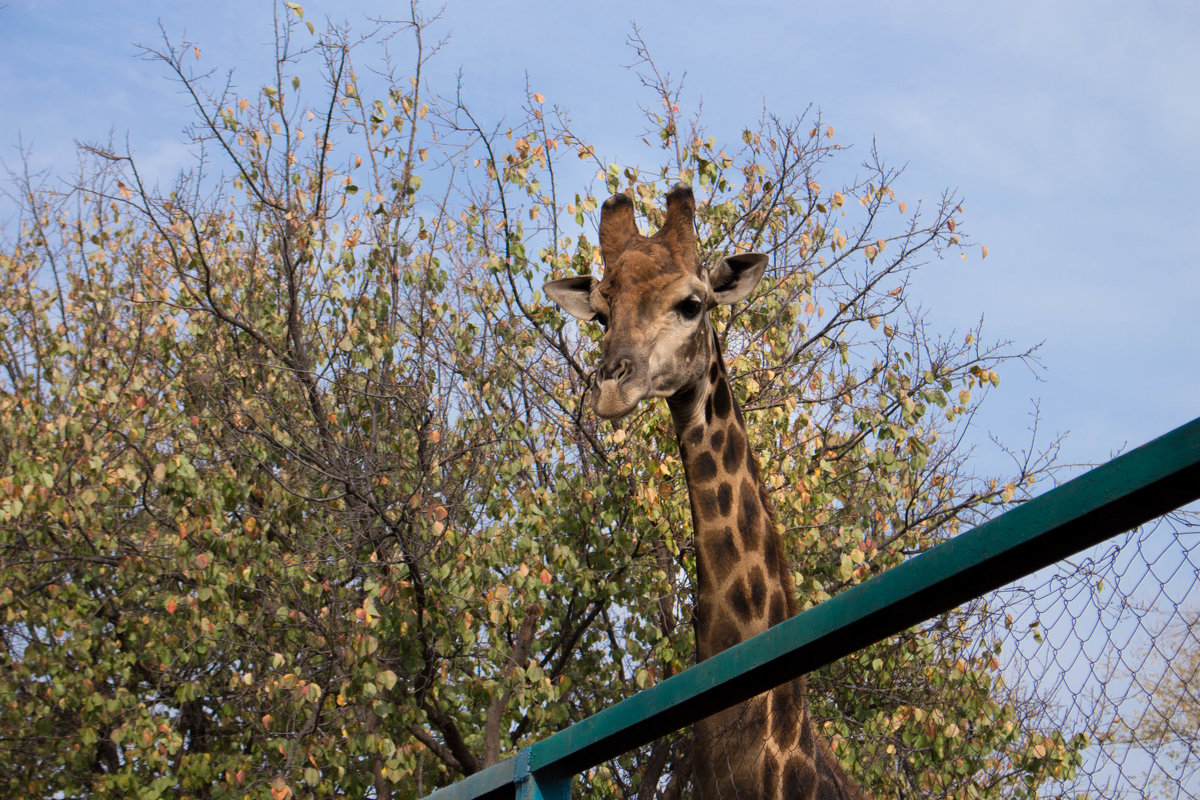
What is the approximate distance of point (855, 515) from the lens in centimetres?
884

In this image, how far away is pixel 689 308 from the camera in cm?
527

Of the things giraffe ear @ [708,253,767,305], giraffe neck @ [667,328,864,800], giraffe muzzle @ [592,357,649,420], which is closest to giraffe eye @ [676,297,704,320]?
giraffe neck @ [667,328,864,800]

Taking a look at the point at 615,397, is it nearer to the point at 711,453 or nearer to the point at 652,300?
the point at 652,300

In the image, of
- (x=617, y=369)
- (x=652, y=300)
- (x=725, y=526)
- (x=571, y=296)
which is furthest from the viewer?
(x=571, y=296)

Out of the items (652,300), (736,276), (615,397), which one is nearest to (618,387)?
(615,397)

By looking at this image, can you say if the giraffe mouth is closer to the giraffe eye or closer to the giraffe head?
the giraffe head

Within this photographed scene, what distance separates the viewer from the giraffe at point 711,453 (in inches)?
161

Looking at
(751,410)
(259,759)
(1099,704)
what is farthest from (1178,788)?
(259,759)

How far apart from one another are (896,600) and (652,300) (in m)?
3.24

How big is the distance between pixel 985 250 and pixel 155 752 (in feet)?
25.5

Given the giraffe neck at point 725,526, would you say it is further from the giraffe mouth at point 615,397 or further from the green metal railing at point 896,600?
the green metal railing at point 896,600

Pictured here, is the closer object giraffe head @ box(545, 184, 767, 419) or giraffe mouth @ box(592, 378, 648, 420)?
giraffe mouth @ box(592, 378, 648, 420)

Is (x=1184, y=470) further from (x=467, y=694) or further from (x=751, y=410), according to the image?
(x=467, y=694)

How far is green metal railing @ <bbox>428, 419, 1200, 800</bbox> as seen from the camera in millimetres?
1751
